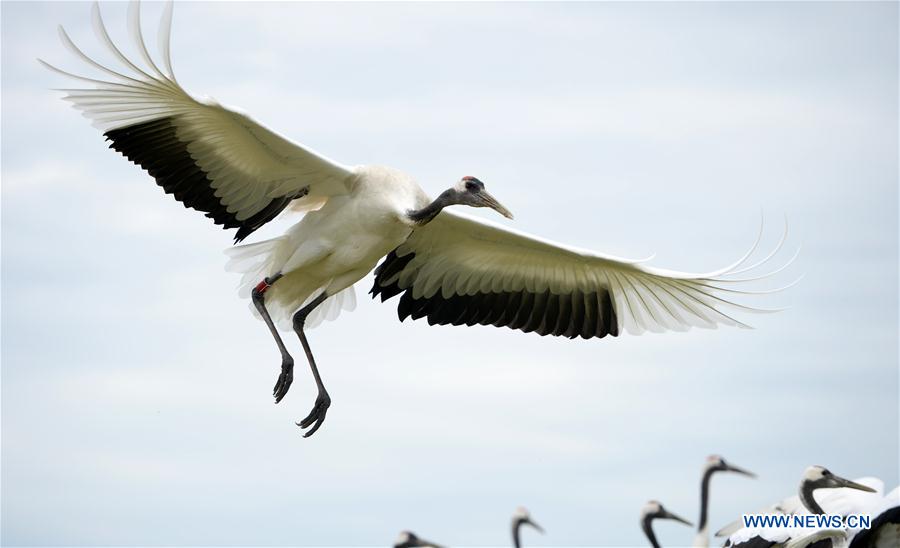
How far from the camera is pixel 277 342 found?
43.2 ft

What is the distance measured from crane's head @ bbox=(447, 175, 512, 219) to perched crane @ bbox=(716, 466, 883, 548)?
405 centimetres

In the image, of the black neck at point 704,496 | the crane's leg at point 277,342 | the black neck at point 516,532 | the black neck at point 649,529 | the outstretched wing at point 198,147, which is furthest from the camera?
the black neck at point 516,532

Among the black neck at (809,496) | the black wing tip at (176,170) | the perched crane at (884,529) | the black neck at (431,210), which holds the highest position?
the black wing tip at (176,170)

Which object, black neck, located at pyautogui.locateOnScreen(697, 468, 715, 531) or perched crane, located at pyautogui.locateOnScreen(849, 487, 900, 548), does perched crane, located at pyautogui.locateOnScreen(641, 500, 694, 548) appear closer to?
black neck, located at pyautogui.locateOnScreen(697, 468, 715, 531)

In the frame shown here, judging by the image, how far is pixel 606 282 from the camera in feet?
45.7

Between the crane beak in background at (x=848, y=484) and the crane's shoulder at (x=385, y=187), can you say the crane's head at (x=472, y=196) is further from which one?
the crane beak in background at (x=848, y=484)

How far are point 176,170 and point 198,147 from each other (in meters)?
0.31

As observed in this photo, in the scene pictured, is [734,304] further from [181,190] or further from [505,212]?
[181,190]

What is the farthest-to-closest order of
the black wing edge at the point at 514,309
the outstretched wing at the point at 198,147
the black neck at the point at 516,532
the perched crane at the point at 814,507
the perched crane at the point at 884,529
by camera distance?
the black neck at the point at 516,532 < the black wing edge at the point at 514,309 < the perched crane at the point at 814,507 < the perched crane at the point at 884,529 < the outstretched wing at the point at 198,147

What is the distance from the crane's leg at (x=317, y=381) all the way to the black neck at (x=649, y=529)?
7.89 meters

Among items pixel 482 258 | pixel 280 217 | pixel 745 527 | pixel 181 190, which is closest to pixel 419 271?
pixel 482 258

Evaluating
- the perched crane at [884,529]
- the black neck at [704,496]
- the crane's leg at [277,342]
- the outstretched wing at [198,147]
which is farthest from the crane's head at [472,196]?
the black neck at [704,496]

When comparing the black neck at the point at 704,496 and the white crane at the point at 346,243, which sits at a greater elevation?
the white crane at the point at 346,243

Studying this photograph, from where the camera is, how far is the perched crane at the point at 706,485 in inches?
727
